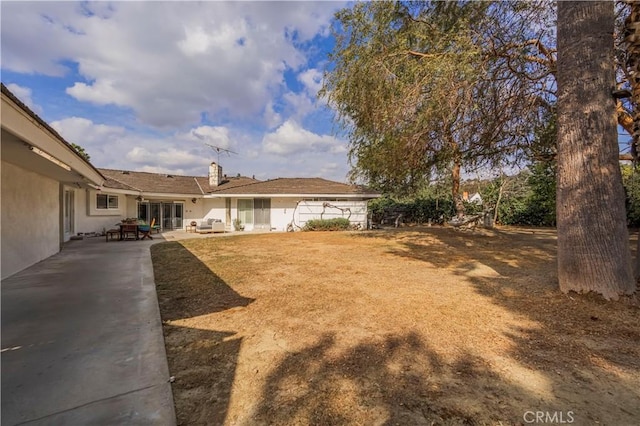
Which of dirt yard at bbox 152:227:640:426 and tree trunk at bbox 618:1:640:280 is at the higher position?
tree trunk at bbox 618:1:640:280

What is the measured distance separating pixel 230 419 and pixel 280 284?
408cm

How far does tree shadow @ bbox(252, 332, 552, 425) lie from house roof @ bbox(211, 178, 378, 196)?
17936mm

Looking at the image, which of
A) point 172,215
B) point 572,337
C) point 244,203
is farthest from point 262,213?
point 572,337

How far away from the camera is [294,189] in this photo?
71.4 feet

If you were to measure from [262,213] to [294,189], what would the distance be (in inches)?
114

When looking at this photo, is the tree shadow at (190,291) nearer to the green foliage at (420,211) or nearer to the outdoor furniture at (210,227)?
the outdoor furniture at (210,227)

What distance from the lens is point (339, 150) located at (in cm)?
1334

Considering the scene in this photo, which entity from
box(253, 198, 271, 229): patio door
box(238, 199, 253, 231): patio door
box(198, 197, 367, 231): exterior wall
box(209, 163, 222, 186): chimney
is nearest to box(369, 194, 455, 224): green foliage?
box(198, 197, 367, 231): exterior wall

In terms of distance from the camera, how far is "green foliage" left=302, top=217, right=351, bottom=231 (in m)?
20.1

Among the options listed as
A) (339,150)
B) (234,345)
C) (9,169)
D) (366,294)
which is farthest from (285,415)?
(339,150)

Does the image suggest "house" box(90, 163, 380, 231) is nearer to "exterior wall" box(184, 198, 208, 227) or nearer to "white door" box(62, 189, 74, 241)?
"exterior wall" box(184, 198, 208, 227)

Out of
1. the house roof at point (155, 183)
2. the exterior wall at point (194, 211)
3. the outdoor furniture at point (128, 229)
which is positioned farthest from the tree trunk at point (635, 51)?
the exterior wall at point (194, 211)

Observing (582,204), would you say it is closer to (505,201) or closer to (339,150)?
(339,150)

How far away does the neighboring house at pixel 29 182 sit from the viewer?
3923mm
